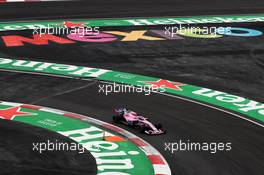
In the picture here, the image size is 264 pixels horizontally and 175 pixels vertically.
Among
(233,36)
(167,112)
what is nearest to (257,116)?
(167,112)

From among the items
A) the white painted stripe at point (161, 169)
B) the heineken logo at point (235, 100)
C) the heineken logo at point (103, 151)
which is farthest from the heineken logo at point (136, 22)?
the white painted stripe at point (161, 169)

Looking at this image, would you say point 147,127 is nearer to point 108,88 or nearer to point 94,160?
point 94,160

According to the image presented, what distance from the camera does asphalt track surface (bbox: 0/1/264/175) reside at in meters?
16.6

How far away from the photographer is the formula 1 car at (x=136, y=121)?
59.6 ft

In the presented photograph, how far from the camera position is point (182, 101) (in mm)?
21422

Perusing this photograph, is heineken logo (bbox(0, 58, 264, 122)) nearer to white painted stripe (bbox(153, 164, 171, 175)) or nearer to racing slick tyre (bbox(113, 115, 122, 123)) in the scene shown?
racing slick tyre (bbox(113, 115, 122, 123))

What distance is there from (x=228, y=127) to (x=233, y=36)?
46.9 feet

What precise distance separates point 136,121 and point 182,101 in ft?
11.0

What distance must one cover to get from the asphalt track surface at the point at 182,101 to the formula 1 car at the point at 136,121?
0.84 feet

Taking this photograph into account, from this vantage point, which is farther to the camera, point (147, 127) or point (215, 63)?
point (215, 63)

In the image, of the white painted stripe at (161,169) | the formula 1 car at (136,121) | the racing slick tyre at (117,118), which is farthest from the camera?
the racing slick tyre at (117,118)

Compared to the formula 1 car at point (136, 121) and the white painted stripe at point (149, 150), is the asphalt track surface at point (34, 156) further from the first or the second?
the formula 1 car at point (136, 121)

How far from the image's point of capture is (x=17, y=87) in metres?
22.5

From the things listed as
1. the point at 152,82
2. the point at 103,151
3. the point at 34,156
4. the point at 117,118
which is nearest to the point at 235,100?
the point at 152,82
